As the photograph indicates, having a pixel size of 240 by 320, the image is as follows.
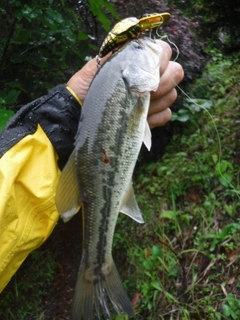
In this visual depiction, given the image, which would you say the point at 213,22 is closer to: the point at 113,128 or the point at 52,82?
the point at 52,82

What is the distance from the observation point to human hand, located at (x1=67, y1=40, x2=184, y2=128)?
1.89 meters

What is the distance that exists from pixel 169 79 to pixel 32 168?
67 cm

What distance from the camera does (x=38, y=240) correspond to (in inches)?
78.6

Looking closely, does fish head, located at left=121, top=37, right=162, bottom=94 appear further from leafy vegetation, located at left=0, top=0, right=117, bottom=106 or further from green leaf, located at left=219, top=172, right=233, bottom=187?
green leaf, located at left=219, top=172, right=233, bottom=187

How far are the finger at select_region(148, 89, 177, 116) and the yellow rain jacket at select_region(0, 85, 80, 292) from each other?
12.9 inches

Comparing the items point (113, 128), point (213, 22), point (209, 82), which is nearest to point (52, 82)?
point (213, 22)

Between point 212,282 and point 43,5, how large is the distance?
7.18ft

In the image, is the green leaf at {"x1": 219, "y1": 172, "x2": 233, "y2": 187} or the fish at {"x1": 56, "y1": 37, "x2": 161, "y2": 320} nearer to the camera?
the fish at {"x1": 56, "y1": 37, "x2": 161, "y2": 320}

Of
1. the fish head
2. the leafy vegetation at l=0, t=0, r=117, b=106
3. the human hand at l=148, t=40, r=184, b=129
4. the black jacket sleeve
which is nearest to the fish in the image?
the fish head

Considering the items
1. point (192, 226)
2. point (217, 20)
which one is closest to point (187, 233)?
point (192, 226)

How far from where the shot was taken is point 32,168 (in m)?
1.97

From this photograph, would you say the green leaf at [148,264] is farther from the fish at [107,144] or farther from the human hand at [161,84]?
the fish at [107,144]

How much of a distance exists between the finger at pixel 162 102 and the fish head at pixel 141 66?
0.31 metres

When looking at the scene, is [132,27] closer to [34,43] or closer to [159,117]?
[159,117]
